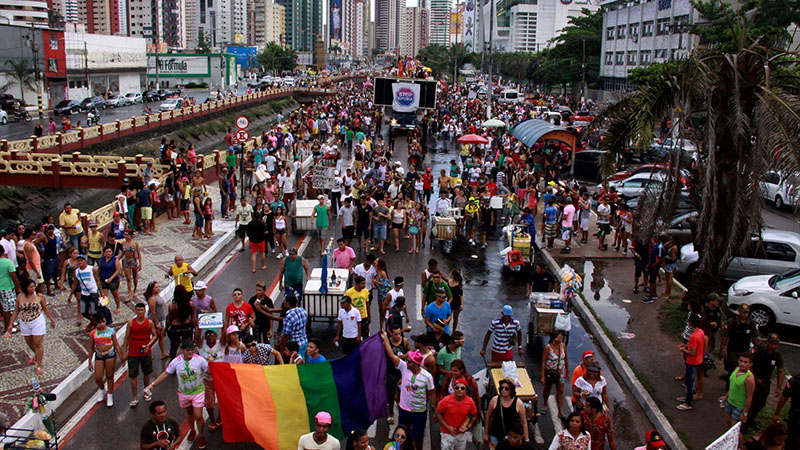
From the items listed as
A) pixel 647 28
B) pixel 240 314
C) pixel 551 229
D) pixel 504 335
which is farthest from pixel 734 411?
pixel 647 28

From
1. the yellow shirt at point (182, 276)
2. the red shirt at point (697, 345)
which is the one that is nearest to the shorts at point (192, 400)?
the yellow shirt at point (182, 276)

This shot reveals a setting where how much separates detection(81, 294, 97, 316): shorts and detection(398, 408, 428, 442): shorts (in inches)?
253

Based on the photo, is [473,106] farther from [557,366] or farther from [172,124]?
[557,366]

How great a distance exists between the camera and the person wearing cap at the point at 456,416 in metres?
7.83

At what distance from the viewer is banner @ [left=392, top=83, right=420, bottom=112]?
46750 mm

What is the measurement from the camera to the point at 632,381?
36.2 ft

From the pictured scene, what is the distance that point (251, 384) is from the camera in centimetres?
855

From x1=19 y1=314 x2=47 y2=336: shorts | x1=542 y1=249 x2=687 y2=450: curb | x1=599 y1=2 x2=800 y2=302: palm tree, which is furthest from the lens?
x1=599 y1=2 x2=800 y2=302: palm tree

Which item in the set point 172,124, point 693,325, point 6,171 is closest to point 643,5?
point 172,124

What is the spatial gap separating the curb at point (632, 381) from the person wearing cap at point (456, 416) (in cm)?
321

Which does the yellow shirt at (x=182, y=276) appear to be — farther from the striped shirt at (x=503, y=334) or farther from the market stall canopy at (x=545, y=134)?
the market stall canopy at (x=545, y=134)

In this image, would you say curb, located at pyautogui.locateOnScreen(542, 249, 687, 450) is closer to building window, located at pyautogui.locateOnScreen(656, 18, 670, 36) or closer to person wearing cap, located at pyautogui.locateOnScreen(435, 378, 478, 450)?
person wearing cap, located at pyautogui.locateOnScreen(435, 378, 478, 450)

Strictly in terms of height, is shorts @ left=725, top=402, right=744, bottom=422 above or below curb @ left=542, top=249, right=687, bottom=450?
above

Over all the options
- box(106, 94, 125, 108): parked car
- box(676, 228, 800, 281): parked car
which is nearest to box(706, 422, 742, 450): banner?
Answer: box(676, 228, 800, 281): parked car
